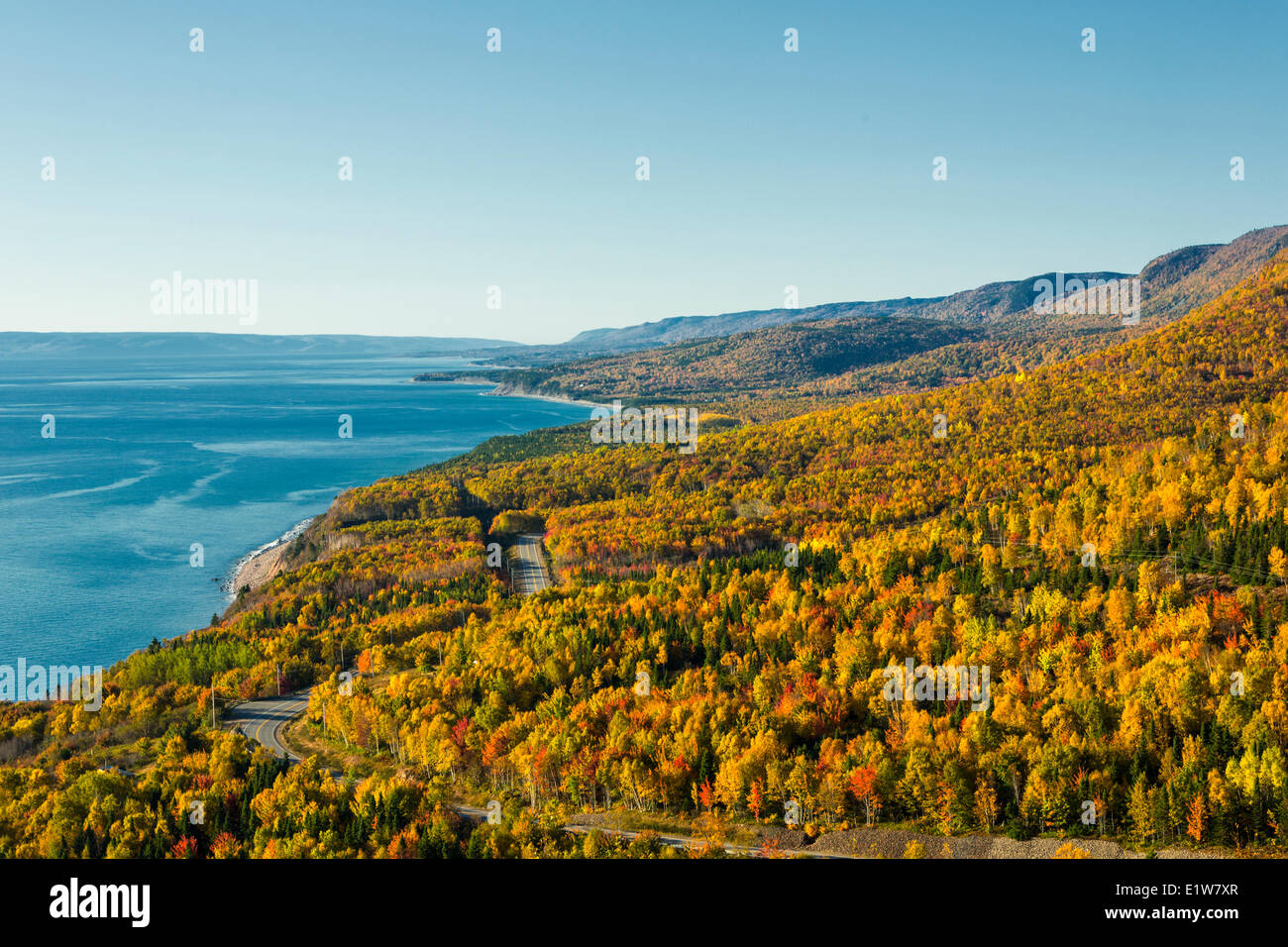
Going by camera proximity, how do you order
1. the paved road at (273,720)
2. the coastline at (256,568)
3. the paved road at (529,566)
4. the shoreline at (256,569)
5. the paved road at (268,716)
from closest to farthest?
the paved road at (273,720)
the paved road at (268,716)
the paved road at (529,566)
the shoreline at (256,569)
the coastline at (256,568)

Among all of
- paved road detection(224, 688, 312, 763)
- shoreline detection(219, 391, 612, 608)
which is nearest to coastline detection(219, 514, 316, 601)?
shoreline detection(219, 391, 612, 608)

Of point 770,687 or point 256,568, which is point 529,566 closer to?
point 256,568

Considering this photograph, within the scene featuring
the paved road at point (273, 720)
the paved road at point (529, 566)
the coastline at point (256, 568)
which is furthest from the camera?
the coastline at point (256, 568)

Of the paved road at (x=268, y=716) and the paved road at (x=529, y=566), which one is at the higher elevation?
the paved road at (x=529, y=566)

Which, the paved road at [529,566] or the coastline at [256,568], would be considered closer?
the paved road at [529,566]

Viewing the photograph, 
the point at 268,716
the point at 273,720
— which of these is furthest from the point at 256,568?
the point at 273,720

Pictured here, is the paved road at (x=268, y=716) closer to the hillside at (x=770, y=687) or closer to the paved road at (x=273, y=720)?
the paved road at (x=273, y=720)

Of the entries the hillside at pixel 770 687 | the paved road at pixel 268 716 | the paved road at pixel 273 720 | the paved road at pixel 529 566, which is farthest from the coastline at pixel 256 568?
the paved road at pixel 273 720

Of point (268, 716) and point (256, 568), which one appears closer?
point (268, 716)
